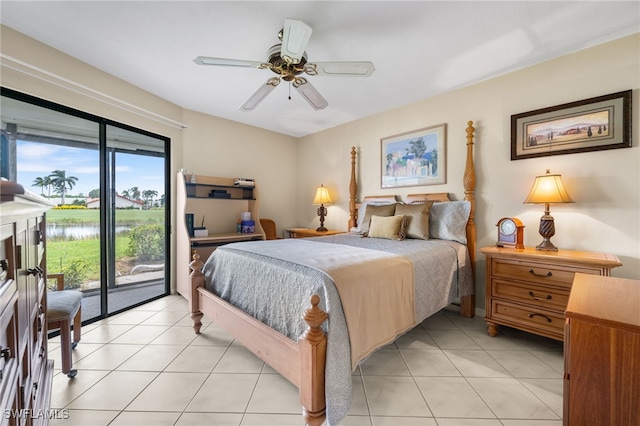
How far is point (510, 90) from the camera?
8.23 feet

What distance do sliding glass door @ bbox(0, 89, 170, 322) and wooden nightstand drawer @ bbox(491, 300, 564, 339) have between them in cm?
368

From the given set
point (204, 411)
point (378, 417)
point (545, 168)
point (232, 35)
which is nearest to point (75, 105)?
point (232, 35)

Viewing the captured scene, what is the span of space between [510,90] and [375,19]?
164 cm

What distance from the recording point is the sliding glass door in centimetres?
212

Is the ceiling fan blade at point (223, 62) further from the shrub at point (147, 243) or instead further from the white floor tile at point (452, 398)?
the white floor tile at point (452, 398)

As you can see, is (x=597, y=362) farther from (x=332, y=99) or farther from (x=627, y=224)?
(x=332, y=99)

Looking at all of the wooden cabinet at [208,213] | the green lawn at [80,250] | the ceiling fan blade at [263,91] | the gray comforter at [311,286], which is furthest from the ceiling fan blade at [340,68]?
the green lawn at [80,250]

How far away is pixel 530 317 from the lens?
2.04 m

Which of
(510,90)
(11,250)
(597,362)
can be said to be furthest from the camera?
(510,90)

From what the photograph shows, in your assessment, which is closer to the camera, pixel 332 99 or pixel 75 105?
pixel 75 105

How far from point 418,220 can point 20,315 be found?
2.67 metres

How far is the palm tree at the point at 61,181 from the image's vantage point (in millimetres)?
2313

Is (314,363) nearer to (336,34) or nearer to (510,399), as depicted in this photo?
(510,399)

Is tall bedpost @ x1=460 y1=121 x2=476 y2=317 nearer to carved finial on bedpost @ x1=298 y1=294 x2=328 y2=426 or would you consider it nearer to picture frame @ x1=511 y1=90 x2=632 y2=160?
picture frame @ x1=511 y1=90 x2=632 y2=160
